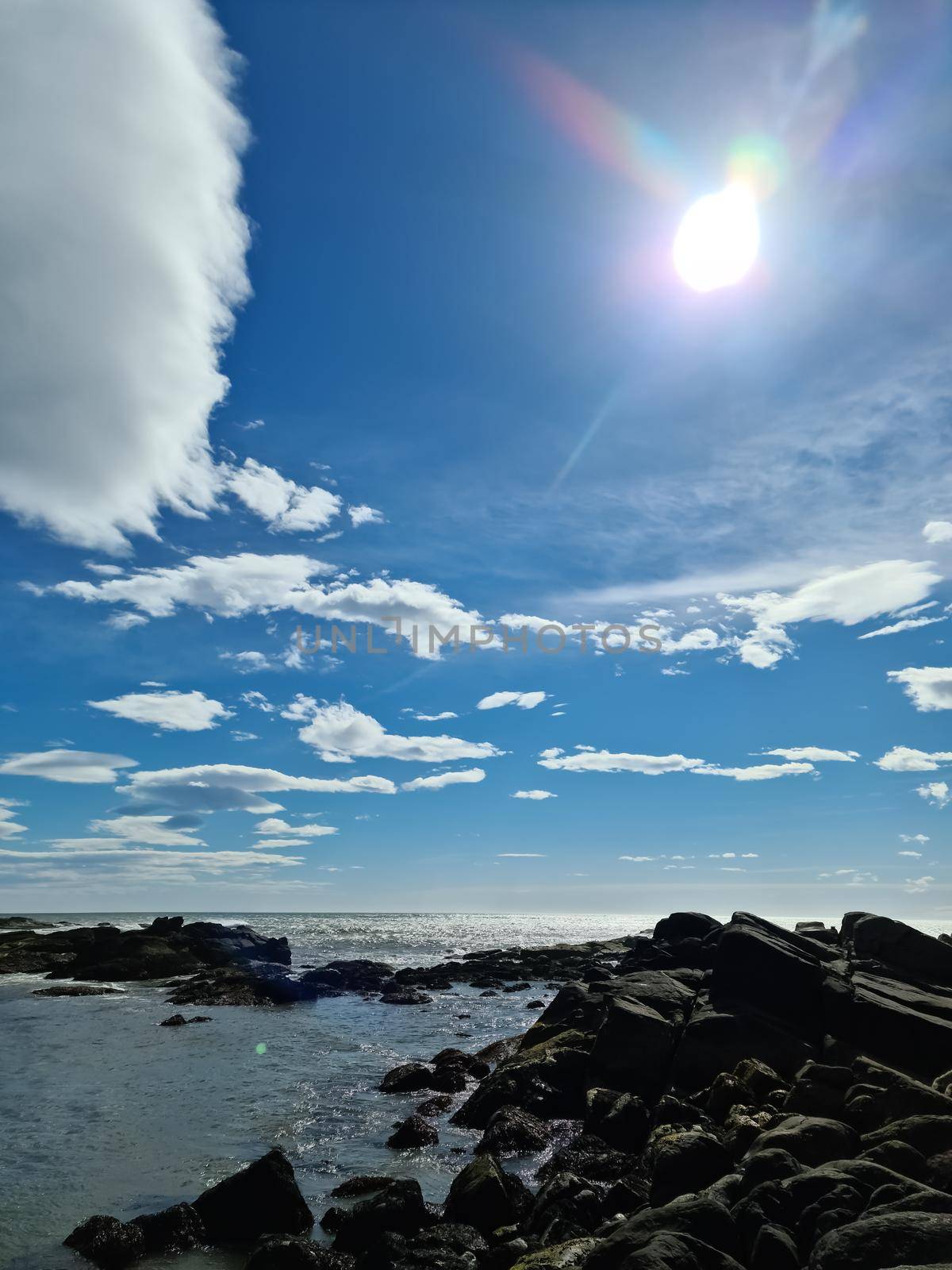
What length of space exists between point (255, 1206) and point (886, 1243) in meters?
9.96

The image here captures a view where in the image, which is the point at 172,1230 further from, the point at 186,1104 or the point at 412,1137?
the point at 186,1104

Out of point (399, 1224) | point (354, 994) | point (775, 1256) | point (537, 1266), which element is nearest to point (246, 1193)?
point (399, 1224)

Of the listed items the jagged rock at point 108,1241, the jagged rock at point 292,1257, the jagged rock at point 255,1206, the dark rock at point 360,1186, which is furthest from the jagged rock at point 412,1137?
the jagged rock at point 108,1241

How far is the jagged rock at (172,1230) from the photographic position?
12.0 m

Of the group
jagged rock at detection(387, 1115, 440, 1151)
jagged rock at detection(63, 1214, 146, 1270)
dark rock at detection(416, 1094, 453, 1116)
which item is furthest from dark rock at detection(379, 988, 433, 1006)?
jagged rock at detection(63, 1214, 146, 1270)

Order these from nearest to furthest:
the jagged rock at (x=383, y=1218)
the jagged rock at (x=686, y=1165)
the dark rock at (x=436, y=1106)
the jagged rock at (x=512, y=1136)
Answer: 1. the jagged rock at (x=383, y=1218)
2. the jagged rock at (x=686, y=1165)
3. the jagged rock at (x=512, y=1136)
4. the dark rock at (x=436, y=1106)

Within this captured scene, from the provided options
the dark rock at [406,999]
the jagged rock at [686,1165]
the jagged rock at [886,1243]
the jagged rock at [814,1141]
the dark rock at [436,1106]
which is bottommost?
the dark rock at [406,999]

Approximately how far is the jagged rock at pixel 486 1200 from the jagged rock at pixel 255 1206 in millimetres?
2620

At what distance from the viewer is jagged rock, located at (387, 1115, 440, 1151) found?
17.1 metres

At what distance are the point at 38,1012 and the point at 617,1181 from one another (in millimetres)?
35931

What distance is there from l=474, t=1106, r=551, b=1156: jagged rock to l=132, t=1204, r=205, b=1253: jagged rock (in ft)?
21.5

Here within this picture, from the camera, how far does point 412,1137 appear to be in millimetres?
17281

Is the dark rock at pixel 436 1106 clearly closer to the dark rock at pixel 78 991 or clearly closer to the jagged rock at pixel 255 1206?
the jagged rock at pixel 255 1206

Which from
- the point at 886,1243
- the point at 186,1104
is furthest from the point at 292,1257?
the point at 186,1104
